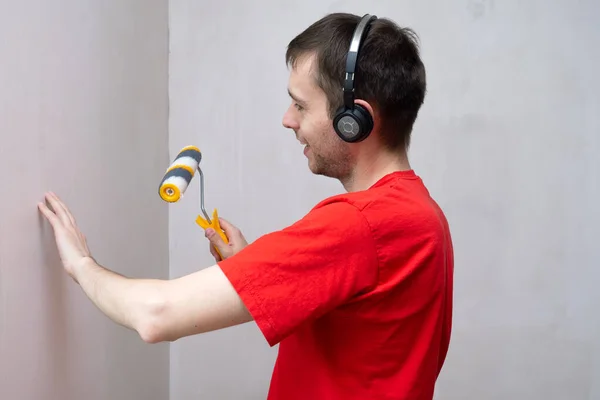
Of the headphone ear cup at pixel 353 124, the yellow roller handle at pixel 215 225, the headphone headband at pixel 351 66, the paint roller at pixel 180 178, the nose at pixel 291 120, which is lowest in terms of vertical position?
the yellow roller handle at pixel 215 225

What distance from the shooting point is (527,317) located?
181cm

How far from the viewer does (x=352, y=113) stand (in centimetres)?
95

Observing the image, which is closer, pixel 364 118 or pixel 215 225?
pixel 364 118

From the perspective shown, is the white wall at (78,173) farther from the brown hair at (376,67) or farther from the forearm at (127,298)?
the brown hair at (376,67)

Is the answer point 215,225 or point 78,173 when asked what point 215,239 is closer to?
point 215,225

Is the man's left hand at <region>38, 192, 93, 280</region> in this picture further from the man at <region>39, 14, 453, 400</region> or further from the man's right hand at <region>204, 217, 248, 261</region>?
the man's right hand at <region>204, 217, 248, 261</region>

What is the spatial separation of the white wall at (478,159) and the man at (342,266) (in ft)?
2.31

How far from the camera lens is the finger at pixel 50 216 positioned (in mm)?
1100

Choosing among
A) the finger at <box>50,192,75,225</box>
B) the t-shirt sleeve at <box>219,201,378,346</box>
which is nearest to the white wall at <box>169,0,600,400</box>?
the finger at <box>50,192,75,225</box>

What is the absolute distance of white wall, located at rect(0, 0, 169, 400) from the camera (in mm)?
1040

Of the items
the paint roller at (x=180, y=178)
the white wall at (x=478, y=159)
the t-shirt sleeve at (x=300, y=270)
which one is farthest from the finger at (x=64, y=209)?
the white wall at (x=478, y=159)

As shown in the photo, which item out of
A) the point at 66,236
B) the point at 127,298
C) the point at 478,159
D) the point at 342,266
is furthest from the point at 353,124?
the point at 478,159

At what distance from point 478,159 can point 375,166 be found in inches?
32.4

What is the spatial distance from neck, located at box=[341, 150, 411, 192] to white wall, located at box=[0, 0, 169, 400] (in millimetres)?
556
